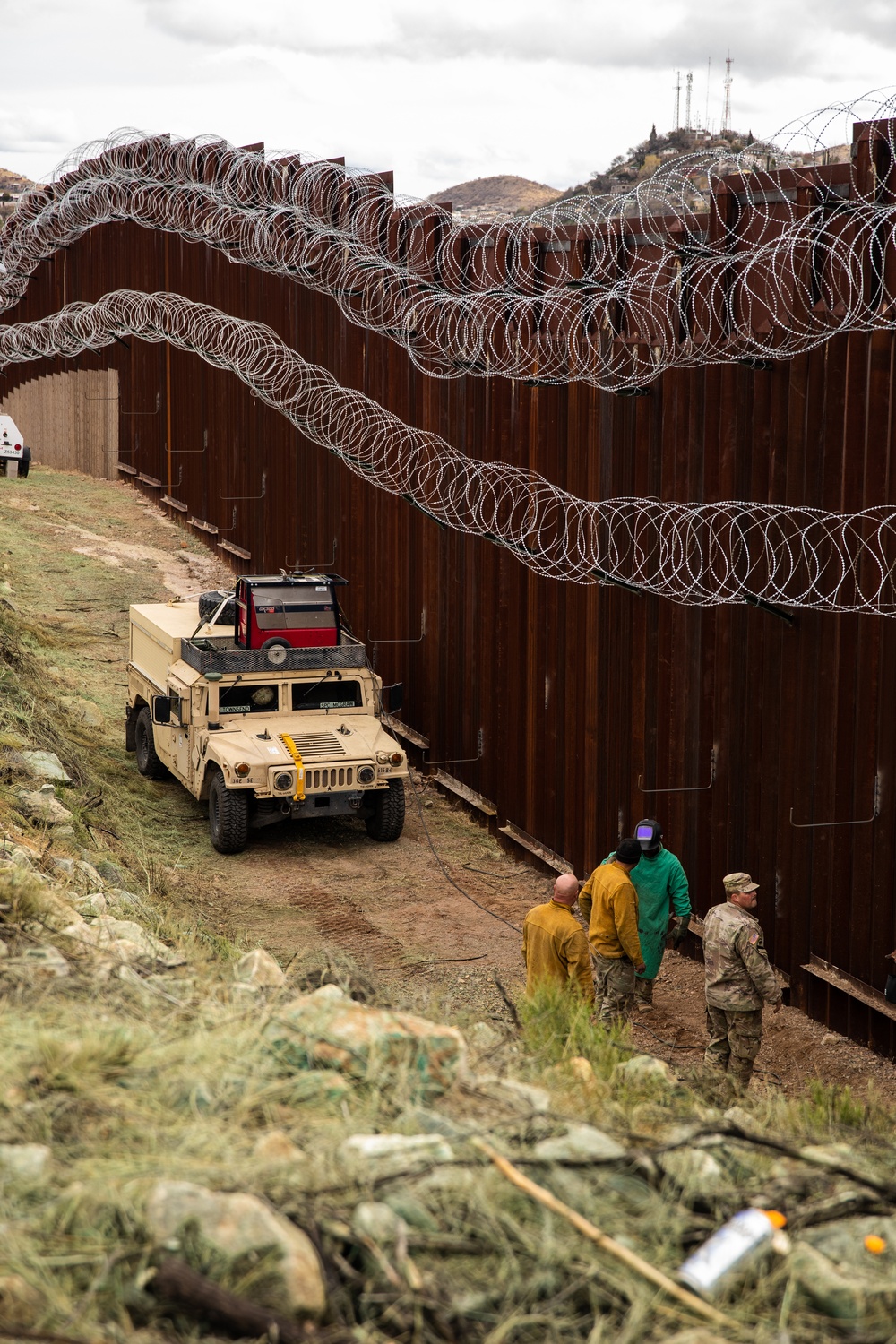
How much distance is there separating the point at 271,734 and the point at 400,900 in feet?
7.38

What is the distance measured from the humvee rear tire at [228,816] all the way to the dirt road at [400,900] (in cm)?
18

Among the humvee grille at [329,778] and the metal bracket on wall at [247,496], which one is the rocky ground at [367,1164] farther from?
the metal bracket on wall at [247,496]

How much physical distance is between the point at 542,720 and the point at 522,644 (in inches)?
32.9

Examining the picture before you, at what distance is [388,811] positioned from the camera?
522 inches

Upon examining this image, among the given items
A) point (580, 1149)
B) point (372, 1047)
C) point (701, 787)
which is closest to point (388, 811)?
point (701, 787)

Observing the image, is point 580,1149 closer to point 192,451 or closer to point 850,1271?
point 850,1271

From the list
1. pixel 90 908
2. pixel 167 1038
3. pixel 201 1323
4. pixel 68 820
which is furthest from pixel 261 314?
pixel 201 1323

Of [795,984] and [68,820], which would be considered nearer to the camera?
[795,984]

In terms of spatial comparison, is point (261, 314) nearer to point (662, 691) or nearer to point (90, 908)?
point (662, 691)

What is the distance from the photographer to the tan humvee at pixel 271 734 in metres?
12.7

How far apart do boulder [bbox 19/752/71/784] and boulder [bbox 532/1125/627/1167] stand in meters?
8.13

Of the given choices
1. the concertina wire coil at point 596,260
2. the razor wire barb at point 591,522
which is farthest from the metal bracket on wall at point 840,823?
the concertina wire coil at point 596,260

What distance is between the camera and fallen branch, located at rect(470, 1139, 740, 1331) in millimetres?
3828

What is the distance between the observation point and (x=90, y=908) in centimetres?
840
